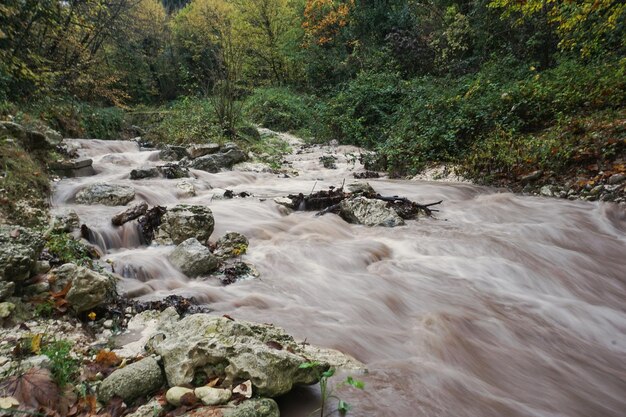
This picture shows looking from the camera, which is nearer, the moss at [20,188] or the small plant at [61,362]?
the small plant at [61,362]

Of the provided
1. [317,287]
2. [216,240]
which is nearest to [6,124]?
[216,240]

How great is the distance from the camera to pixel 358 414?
7.02 feet

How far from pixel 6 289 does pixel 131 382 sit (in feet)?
5.24

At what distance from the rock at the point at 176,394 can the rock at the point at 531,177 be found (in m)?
7.84

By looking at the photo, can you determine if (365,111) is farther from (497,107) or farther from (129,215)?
(129,215)

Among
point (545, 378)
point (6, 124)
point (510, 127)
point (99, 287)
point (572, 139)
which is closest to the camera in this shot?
point (545, 378)

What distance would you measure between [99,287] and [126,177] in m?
6.98

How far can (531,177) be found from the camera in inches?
303

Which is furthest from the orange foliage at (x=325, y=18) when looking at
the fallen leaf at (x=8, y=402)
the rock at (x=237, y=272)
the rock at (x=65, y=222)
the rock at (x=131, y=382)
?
the fallen leaf at (x=8, y=402)

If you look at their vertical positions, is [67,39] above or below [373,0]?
below

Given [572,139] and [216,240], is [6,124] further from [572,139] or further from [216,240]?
[572,139]

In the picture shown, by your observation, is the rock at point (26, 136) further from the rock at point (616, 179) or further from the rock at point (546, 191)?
the rock at point (616, 179)

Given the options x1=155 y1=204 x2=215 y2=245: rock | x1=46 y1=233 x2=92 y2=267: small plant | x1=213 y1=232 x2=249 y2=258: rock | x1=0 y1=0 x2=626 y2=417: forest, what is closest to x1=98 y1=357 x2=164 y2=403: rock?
x1=0 y1=0 x2=626 y2=417: forest

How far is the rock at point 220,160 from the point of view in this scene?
1072 centimetres
